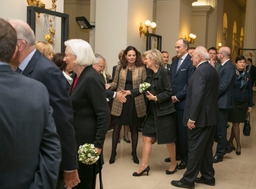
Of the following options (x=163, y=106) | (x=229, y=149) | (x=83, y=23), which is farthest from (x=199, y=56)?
(x=83, y=23)

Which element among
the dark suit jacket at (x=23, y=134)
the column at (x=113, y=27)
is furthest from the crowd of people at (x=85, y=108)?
the column at (x=113, y=27)

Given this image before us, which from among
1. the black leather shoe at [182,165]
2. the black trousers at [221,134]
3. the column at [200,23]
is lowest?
the black leather shoe at [182,165]

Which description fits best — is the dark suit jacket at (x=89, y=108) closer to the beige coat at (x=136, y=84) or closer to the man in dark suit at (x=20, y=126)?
the man in dark suit at (x=20, y=126)

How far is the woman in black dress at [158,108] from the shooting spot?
5.04 metres

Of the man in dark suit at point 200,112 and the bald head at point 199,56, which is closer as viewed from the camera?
the man in dark suit at point 200,112

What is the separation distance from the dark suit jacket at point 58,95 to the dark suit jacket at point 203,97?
241 cm

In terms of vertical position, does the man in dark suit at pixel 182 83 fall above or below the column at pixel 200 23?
below

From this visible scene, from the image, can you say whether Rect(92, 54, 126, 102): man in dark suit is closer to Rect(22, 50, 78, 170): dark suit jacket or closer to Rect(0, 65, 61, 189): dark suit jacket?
Rect(22, 50, 78, 170): dark suit jacket

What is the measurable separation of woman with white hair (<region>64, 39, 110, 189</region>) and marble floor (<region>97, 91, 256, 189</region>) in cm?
185

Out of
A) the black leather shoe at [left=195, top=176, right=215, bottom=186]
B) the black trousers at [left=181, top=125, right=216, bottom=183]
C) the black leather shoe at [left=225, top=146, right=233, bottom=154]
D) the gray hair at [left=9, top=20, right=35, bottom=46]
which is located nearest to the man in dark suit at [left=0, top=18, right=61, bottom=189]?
the gray hair at [left=9, top=20, right=35, bottom=46]

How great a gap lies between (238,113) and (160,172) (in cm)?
221

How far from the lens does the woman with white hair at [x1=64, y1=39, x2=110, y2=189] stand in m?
3.04

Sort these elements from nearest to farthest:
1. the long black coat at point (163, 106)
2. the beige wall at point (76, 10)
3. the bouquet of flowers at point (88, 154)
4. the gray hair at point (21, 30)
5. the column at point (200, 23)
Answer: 1. the gray hair at point (21, 30)
2. the bouquet of flowers at point (88, 154)
3. the long black coat at point (163, 106)
4. the beige wall at point (76, 10)
5. the column at point (200, 23)

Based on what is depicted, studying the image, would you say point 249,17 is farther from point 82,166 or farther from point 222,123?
point 82,166
